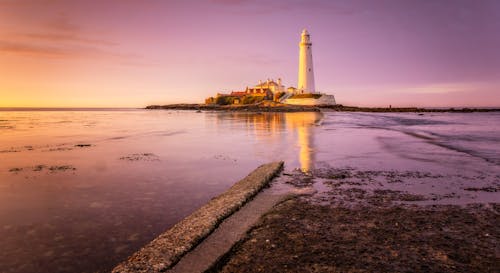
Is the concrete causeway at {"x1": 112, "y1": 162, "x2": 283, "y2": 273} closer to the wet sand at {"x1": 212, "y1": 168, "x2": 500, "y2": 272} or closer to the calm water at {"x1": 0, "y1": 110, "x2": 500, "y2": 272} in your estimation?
the calm water at {"x1": 0, "y1": 110, "x2": 500, "y2": 272}

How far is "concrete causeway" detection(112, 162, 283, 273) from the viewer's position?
3.95m

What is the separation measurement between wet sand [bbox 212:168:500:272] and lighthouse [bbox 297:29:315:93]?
78046 mm

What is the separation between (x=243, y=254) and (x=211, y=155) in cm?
981

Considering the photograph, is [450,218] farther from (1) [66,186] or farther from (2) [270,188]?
(1) [66,186]

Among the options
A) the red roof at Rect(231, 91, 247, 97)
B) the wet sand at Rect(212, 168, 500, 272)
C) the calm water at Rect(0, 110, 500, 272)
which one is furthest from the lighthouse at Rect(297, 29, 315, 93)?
the wet sand at Rect(212, 168, 500, 272)

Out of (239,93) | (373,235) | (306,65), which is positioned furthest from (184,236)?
(239,93)

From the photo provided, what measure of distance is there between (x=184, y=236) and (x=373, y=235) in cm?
274

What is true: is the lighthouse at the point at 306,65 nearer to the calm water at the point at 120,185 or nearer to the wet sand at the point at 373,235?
the calm water at the point at 120,185

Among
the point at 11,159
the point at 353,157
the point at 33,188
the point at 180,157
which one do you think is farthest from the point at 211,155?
the point at 11,159

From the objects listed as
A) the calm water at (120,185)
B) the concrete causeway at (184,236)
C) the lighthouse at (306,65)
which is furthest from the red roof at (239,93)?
the concrete causeway at (184,236)

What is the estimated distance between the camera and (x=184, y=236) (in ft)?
15.4

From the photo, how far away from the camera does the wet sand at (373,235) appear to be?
154 inches

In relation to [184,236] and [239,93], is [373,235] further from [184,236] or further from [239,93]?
[239,93]

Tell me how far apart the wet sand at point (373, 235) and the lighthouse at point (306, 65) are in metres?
78.0
